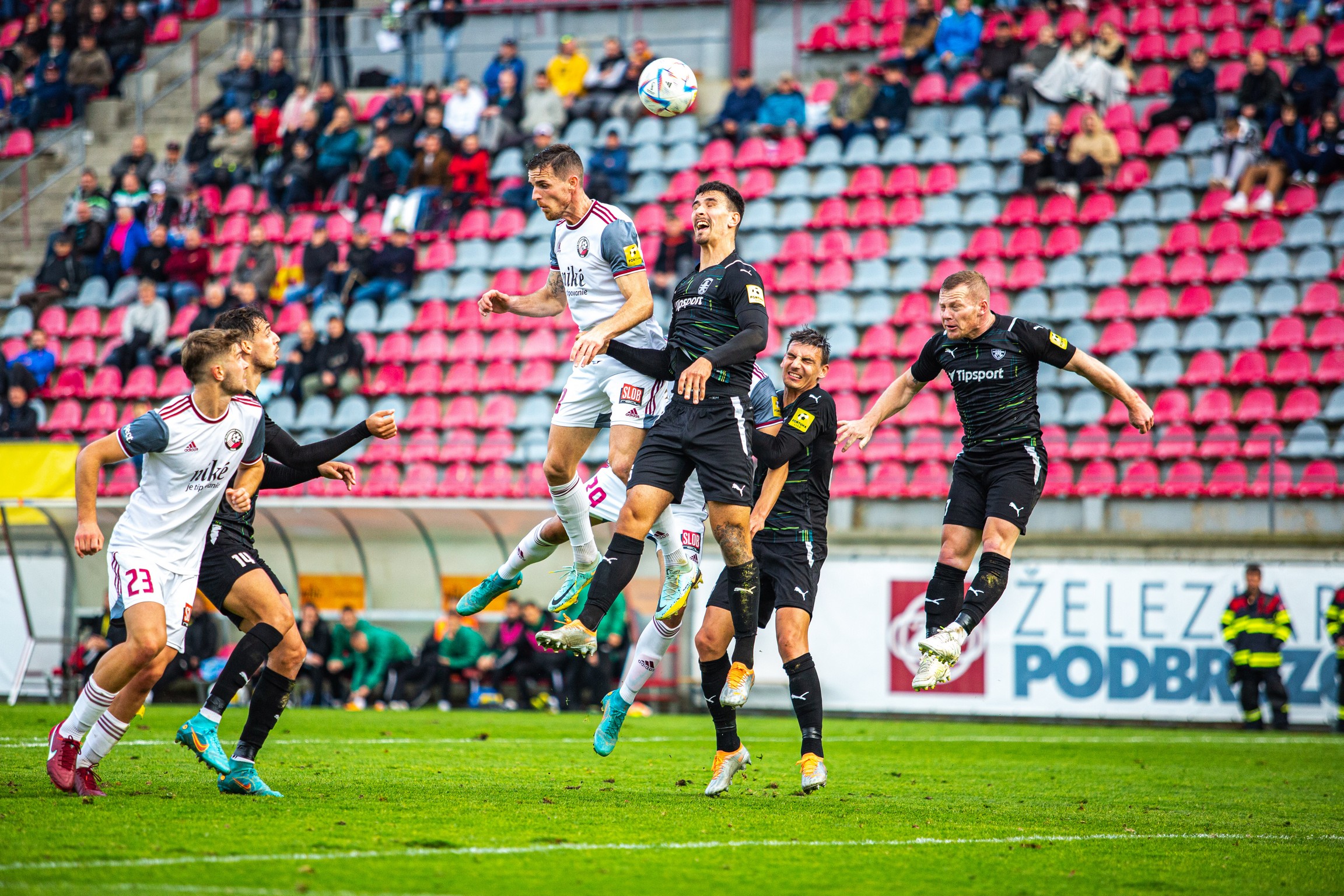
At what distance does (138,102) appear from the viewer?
26938 mm

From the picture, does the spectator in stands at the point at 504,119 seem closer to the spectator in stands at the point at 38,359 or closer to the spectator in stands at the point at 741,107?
the spectator in stands at the point at 741,107

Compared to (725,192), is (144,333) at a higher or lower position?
lower

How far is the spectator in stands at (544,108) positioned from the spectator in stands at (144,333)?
6.77 m

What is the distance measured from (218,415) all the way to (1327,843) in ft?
19.7

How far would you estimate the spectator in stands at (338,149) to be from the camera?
79.4ft

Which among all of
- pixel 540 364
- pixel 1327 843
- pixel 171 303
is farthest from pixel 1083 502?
pixel 171 303

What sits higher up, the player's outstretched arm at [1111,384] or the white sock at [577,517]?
the player's outstretched arm at [1111,384]

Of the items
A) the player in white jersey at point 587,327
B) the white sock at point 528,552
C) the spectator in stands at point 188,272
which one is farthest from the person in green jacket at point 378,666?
the player in white jersey at point 587,327

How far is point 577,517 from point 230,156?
19.3 m

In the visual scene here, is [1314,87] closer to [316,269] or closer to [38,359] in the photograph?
[316,269]

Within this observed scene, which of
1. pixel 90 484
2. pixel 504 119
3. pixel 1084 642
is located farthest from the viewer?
pixel 504 119

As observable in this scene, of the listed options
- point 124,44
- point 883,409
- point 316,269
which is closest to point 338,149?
point 316,269

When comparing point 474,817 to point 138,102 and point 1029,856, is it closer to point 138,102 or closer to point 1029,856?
point 1029,856

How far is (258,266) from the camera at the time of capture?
75.3ft
